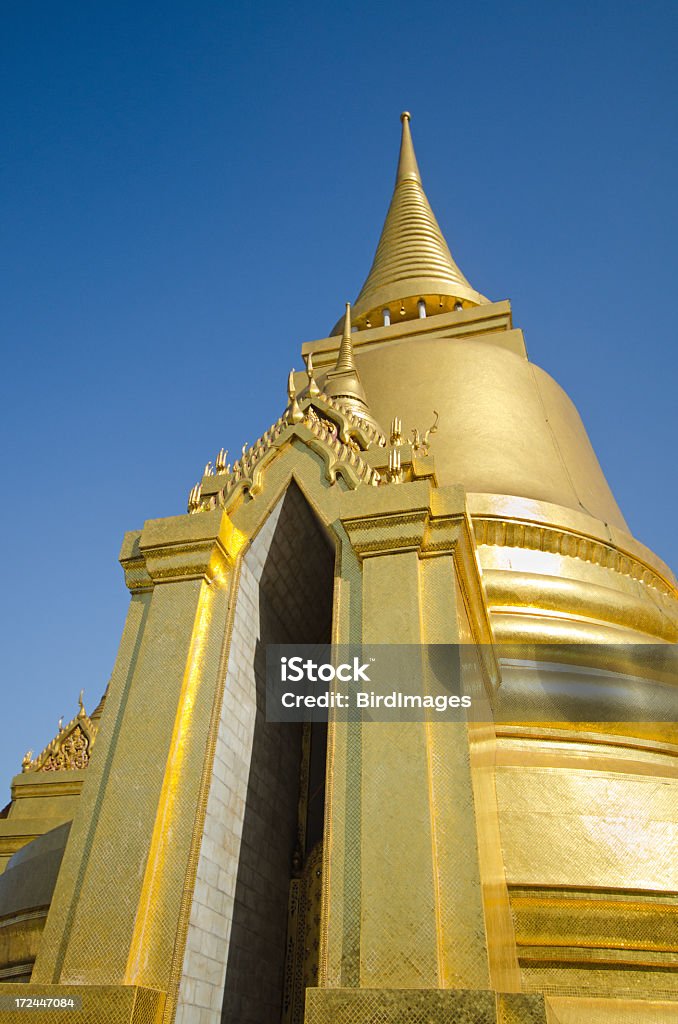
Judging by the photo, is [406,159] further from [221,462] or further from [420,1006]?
[420,1006]

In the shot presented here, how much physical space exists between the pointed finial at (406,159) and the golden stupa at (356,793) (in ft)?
51.6

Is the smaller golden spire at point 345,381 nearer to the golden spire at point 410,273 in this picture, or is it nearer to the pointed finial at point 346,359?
the pointed finial at point 346,359

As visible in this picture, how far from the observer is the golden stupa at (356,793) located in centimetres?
386

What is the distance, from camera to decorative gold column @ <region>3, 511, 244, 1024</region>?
13.2ft

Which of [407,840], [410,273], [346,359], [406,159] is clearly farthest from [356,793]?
[406,159]

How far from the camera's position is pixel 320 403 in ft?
25.2

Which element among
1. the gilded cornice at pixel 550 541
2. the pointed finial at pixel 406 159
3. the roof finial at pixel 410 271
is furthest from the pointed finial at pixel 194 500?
the pointed finial at pixel 406 159

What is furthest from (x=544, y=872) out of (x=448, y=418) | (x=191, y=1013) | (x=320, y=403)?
(x=448, y=418)

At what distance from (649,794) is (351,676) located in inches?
106

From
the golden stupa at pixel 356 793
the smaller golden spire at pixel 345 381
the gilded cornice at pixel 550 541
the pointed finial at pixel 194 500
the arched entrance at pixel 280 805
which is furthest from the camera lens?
the smaller golden spire at pixel 345 381

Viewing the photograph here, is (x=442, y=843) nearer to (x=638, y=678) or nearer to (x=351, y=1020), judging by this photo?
(x=351, y=1020)

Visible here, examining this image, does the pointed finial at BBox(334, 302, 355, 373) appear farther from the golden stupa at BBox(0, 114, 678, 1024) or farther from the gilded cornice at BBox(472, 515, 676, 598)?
the gilded cornice at BBox(472, 515, 676, 598)

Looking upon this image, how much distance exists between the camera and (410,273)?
636 inches

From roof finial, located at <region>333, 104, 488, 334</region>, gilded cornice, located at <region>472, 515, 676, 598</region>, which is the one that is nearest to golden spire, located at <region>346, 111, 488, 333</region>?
roof finial, located at <region>333, 104, 488, 334</region>
